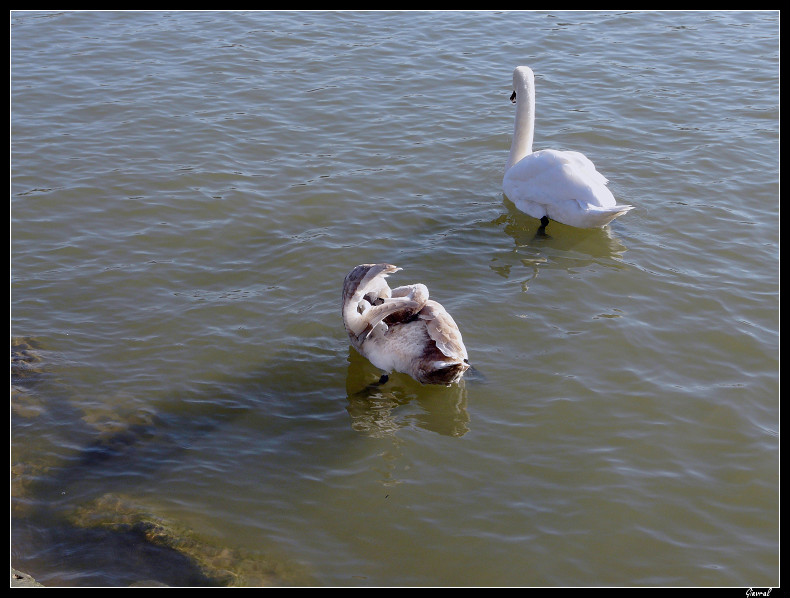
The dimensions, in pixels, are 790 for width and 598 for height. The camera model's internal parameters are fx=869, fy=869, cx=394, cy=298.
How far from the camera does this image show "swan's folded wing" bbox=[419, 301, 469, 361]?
745 centimetres

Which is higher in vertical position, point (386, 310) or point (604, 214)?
point (604, 214)

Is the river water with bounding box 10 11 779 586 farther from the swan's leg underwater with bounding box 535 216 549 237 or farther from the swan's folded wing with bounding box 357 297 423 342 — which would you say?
the swan's folded wing with bounding box 357 297 423 342

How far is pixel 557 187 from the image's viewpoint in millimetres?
10258

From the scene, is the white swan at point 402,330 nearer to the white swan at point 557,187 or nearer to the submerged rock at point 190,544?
the submerged rock at point 190,544

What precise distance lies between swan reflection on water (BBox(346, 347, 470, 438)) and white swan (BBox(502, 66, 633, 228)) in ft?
10.6

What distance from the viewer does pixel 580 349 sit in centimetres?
830

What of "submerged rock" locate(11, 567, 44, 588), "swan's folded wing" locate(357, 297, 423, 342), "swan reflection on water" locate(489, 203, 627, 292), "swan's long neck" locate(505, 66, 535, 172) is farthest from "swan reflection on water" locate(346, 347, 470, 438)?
"swan's long neck" locate(505, 66, 535, 172)

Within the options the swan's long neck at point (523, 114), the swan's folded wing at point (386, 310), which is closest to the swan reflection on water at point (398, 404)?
the swan's folded wing at point (386, 310)

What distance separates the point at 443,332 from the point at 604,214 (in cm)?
321

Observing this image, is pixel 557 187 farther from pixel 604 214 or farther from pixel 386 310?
pixel 386 310

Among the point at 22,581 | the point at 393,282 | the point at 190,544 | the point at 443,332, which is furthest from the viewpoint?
the point at 393,282

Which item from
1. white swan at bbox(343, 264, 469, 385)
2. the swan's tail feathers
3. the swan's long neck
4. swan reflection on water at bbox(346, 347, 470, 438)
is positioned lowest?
swan reflection on water at bbox(346, 347, 470, 438)

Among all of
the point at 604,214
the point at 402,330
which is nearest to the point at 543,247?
the point at 604,214

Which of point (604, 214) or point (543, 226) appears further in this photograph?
point (543, 226)
